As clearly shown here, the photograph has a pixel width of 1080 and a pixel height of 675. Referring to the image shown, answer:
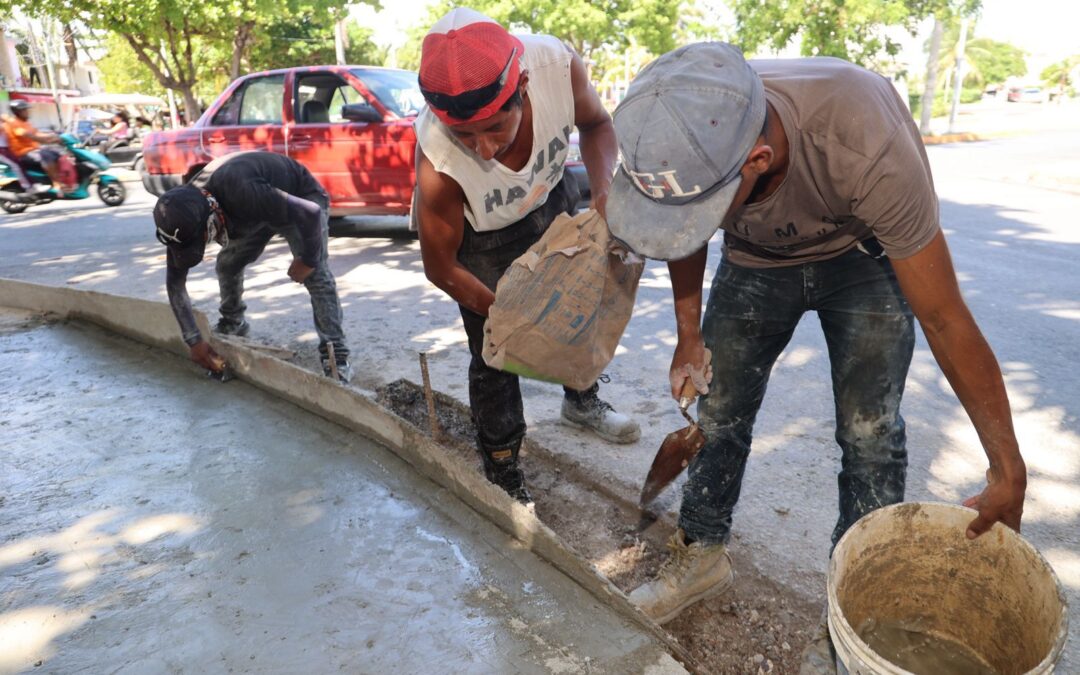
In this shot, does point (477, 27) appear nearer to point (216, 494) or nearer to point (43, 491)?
point (216, 494)

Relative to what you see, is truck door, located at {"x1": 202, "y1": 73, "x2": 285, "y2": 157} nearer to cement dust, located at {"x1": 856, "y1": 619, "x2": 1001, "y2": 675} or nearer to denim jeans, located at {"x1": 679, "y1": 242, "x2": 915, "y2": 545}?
denim jeans, located at {"x1": 679, "y1": 242, "x2": 915, "y2": 545}

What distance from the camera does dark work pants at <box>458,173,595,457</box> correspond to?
2.36 m

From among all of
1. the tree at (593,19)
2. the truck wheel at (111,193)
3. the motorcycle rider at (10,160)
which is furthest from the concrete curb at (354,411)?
the tree at (593,19)

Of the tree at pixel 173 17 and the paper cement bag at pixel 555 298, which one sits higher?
the tree at pixel 173 17

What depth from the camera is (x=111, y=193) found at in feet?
34.6

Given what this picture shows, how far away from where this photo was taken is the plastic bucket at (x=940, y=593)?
54.1 inches

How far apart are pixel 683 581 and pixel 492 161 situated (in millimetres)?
1320

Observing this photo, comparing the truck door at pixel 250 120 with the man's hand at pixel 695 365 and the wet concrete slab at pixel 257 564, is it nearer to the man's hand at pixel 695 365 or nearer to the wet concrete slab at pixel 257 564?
the wet concrete slab at pixel 257 564

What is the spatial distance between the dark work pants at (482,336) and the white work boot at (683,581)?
707mm

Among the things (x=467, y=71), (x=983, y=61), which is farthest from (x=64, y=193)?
(x=983, y=61)

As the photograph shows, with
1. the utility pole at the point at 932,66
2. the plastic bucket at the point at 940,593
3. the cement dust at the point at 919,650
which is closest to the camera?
the plastic bucket at the point at 940,593

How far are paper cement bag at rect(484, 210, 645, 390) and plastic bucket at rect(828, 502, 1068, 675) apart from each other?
0.88 metres

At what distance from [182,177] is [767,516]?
7.27m

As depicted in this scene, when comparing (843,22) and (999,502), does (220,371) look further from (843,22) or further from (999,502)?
(843,22)
